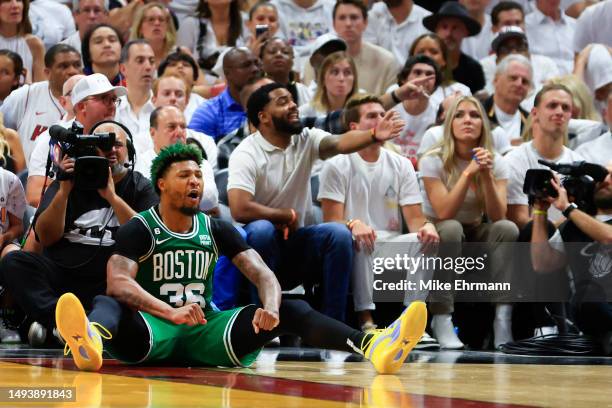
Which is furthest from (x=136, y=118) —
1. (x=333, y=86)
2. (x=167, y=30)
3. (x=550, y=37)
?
(x=550, y=37)

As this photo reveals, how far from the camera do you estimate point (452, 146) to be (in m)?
8.93

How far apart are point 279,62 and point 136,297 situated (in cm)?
423

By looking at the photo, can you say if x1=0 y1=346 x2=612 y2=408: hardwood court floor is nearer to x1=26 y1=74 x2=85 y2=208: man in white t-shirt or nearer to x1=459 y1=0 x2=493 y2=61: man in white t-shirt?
x1=26 y1=74 x2=85 y2=208: man in white t-shirt

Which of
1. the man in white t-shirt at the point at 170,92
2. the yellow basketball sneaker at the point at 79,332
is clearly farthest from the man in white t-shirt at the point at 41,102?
the yellow basketball sneaker at the point at 79,332

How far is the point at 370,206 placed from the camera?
8859mm

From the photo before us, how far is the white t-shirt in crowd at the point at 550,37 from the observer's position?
1273cm

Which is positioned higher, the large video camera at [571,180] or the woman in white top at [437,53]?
the woman in white top at [437,53]

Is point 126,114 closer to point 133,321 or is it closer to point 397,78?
point 397,78

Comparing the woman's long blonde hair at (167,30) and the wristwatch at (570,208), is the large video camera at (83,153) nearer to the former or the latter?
the wristwatch at (570,208)

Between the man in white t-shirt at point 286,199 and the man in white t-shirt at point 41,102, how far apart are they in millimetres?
1915

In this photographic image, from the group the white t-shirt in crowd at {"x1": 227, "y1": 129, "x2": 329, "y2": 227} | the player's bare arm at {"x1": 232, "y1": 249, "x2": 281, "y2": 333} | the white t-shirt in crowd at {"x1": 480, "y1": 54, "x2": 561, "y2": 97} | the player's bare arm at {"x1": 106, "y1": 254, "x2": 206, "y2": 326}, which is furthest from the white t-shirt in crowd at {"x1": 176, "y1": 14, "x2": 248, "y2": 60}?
the player's bare arm at {"x1": 106, "y1": 254, "x2": 206, "y2": 326}

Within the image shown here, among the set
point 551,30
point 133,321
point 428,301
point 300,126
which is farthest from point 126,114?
point 551,30

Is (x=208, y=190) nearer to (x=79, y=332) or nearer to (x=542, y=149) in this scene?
(x=79, y=332)

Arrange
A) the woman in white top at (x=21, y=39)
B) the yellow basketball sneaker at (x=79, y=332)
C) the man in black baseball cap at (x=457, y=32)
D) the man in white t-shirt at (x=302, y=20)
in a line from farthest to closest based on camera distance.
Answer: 1. the man in white t-shirt at (x=302, y=20)
2. the man in black baseball cap at (x=457, y=32)
3. the woman in white top at (x=21, y=39)
4. the yellow basketball sneaker at (x=79, y=332)
